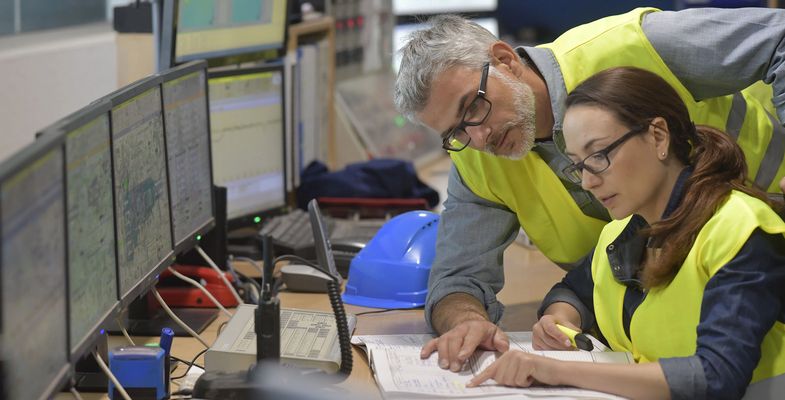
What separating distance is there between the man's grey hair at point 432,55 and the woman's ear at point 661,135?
1.38 feet

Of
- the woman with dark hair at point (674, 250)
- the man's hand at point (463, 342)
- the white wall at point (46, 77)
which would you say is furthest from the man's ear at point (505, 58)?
the white wall at point (46, 77)

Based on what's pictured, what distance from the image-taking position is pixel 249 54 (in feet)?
8.51

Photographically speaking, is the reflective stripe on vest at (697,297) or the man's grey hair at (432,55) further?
the man's grey hair at (432,55)

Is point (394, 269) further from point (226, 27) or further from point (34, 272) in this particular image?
point (34, 272)

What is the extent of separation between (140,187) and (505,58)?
2.19 feet

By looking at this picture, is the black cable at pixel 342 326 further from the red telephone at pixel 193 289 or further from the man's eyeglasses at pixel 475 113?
the red telephone at pixel 193 289

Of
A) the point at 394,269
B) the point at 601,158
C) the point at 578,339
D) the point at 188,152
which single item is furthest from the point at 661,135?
the point at 188,152

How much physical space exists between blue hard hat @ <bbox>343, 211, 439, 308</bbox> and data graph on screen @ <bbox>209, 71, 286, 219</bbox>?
47cm

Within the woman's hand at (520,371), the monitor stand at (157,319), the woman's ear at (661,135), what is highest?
the woman's ear at (661,135)

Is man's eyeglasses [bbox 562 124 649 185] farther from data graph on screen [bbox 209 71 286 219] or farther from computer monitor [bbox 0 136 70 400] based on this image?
data graph on screen [bbox 209 71 286 219]

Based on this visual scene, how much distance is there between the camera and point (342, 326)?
1.49 m

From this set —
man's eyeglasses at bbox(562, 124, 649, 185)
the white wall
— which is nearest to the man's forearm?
man's eyeglasses at bbox(562, 124, 649, 185)

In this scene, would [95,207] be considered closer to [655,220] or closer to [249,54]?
[655,220]

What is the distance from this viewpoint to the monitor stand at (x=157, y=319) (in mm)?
1917
